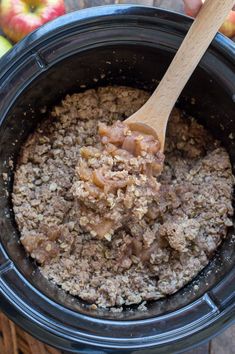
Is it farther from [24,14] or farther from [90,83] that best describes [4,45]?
[90,83]

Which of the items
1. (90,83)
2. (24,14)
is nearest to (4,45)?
(24,14)

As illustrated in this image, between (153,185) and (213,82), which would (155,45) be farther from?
(153,185)

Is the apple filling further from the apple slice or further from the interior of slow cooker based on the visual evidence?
the apple slice

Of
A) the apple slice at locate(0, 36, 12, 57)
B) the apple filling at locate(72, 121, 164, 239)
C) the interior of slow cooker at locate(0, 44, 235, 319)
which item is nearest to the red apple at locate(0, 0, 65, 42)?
the apple slice at locate(0, 36, 12, 57)

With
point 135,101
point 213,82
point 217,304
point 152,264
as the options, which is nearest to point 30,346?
point 152,264

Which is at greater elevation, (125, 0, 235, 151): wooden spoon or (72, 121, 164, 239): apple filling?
(125, 0, 235, 151): wooden spoon

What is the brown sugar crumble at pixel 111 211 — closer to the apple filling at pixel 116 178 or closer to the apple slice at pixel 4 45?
the apple filling at pixel 116 178
